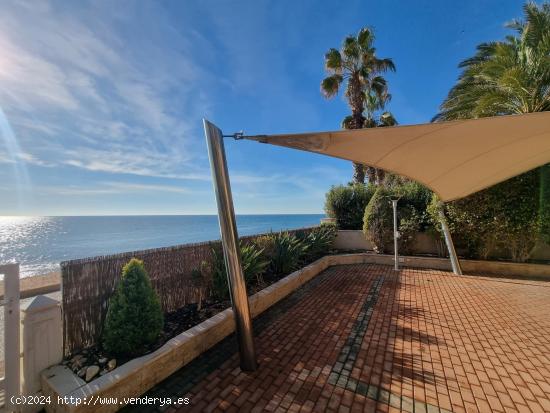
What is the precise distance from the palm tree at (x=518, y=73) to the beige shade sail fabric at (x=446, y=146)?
313 cm

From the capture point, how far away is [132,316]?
2.74 meters

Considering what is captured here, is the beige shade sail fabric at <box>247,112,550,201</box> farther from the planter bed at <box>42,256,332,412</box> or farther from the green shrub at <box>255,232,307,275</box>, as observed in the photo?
the green shrub at <box>255,232,307,275</box>

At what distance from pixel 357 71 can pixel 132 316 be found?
14.8 meters

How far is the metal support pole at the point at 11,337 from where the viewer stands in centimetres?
207

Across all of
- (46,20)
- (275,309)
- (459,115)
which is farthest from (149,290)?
(459,115)

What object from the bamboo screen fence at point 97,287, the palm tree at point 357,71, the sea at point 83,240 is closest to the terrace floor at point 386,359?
the bamboo screen fence at point 97,287

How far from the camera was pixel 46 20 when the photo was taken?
11.4 ft

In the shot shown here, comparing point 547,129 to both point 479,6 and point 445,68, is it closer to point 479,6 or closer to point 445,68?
point 479,6

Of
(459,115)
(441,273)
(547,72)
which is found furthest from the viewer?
(459,115)

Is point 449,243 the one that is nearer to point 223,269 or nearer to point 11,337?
point 223,269

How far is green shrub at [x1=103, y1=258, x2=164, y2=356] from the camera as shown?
2670 mm

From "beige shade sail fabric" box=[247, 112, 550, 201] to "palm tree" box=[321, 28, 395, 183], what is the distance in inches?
377

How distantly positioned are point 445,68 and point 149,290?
11979 mm

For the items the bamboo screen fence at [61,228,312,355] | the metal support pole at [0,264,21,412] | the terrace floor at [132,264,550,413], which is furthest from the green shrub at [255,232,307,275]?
the metal support pole at [0,264,21,412]
